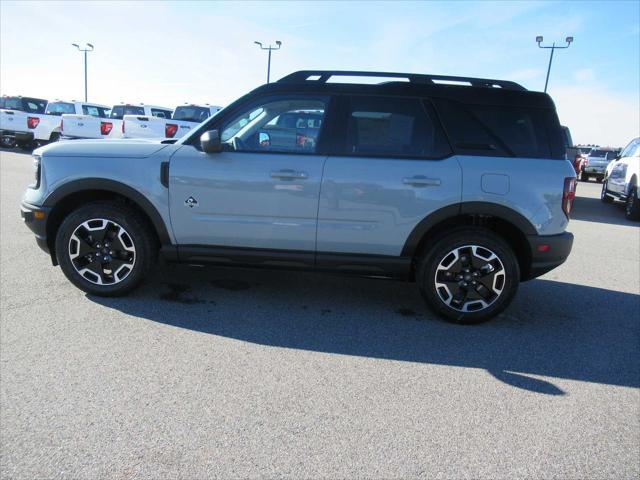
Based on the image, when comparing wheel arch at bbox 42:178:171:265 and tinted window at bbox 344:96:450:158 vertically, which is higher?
tinted window at bbox 344:96:450:158

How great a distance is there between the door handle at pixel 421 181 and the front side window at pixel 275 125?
2.80 ft

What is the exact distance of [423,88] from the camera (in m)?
4.04

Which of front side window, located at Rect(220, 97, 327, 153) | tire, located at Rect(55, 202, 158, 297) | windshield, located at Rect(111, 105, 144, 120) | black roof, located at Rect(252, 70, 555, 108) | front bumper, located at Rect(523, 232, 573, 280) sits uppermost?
windshield, located at Rect(111, 105, 144, 120)

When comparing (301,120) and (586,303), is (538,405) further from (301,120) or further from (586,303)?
(301,120)

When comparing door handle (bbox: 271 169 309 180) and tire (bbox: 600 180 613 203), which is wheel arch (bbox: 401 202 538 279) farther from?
tire (bbox: 600 180 613 203)

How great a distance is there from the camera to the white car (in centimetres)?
1094

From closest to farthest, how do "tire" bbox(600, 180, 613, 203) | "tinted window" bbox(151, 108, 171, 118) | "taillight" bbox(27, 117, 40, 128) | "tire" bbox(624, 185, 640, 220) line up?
"tire" bbox(624, 185, 640, 220)
"tire" bbox(600, 180, 613, 203)
"tinted window" bbox(151, 108, 171, 118)
"taillight" bbox(27, 117, 40, 128)

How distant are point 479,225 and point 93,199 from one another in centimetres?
341

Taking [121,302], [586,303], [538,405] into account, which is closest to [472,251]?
[538,405]

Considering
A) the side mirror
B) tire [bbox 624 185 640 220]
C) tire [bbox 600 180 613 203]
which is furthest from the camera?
tire [bbox 600 180 613 203]

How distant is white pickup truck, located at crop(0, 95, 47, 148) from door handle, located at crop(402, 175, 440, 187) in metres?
21.3

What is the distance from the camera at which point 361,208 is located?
13.0ft

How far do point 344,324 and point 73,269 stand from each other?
239 cm

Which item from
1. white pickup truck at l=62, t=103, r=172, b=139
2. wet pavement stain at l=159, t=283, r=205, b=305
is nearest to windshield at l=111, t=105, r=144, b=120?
white pickup truck at l=62, t=103, r=172, b=139
